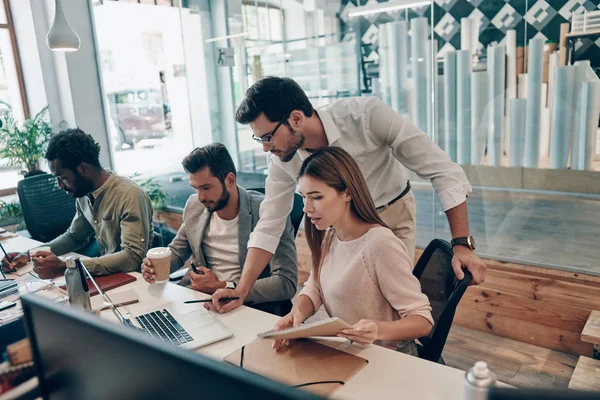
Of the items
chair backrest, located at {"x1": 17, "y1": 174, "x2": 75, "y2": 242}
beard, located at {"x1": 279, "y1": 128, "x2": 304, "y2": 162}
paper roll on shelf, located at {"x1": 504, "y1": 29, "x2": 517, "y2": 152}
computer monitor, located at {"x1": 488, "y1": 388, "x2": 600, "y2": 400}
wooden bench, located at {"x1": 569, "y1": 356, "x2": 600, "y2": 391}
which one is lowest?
wooden bench, located at {"x1": 569, "y1": 356, "x2": 600, "y2": 391}

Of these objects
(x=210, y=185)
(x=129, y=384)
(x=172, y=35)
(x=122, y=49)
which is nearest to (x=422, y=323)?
(x=129, y=384)

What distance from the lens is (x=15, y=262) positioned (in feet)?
7.57

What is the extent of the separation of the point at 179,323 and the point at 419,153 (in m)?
0.99

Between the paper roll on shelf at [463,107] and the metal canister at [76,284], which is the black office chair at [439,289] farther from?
the paper roll on shelf at [463,107]

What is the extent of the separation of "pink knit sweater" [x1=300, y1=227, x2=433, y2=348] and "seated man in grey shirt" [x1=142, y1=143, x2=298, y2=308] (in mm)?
413

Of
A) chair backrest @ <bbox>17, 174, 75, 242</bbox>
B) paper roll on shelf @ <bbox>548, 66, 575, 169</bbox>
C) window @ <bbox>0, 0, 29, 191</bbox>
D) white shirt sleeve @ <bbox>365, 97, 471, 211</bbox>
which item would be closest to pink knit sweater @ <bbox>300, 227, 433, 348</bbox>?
white shirt sleeve @ <bbox>365, 97, 471, 211</bbox>

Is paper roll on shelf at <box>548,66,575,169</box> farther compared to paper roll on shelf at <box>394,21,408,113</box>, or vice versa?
paper roll on shelf at <box>394,21,408,113</box>

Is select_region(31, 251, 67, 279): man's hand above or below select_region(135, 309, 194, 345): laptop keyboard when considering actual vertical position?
above

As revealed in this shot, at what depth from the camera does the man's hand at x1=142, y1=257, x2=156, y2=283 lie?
6.25 ft

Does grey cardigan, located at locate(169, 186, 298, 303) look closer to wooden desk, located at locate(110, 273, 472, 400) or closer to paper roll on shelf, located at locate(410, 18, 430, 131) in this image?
wooden desk, located at locate(110, 273, 472, 400)

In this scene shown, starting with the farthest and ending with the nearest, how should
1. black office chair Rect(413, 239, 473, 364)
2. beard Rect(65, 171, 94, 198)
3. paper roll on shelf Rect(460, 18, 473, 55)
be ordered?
paper roll on shelf Rect(460, 18, 473, 55), beard Rect(65, 171, 94, 198), black office chair Rect(413, 239, 473, 364)

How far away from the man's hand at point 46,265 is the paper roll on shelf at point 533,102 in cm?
256

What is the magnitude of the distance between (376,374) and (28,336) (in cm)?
76

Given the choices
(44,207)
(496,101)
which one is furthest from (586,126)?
(44,207)
